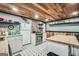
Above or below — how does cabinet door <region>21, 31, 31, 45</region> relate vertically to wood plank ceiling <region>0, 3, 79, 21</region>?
below

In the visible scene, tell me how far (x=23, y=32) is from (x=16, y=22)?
23 centimetres

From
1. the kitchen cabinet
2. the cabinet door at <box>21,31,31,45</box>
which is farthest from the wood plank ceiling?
the kitchen cabinet

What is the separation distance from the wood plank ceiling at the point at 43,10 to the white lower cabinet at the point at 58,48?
50 centimetres

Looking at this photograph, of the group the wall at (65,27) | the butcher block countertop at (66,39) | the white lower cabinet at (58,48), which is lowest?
the white lower cabinet at (58,48)

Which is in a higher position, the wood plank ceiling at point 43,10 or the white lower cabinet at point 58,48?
the wood plank ceiling at point 43,10

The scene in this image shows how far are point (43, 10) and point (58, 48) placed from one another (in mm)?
793

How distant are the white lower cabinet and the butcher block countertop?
8cm

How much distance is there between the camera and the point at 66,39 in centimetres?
151

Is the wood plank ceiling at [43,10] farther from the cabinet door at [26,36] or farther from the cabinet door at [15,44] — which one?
the cabinet door at [15,44]

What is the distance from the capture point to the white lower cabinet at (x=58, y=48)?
1.49 m

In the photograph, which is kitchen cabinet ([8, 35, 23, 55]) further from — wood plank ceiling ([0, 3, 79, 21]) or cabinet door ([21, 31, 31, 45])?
wood plank ceiling ([0, 3, 79, 21])

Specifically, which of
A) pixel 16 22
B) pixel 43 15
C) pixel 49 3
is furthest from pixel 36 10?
pixel 16 22

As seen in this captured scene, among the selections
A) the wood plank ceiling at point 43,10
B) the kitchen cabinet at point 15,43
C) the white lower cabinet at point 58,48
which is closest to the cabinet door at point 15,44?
the kitchen cabinet at point 15,43

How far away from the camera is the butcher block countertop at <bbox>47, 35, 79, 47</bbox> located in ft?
4.74
